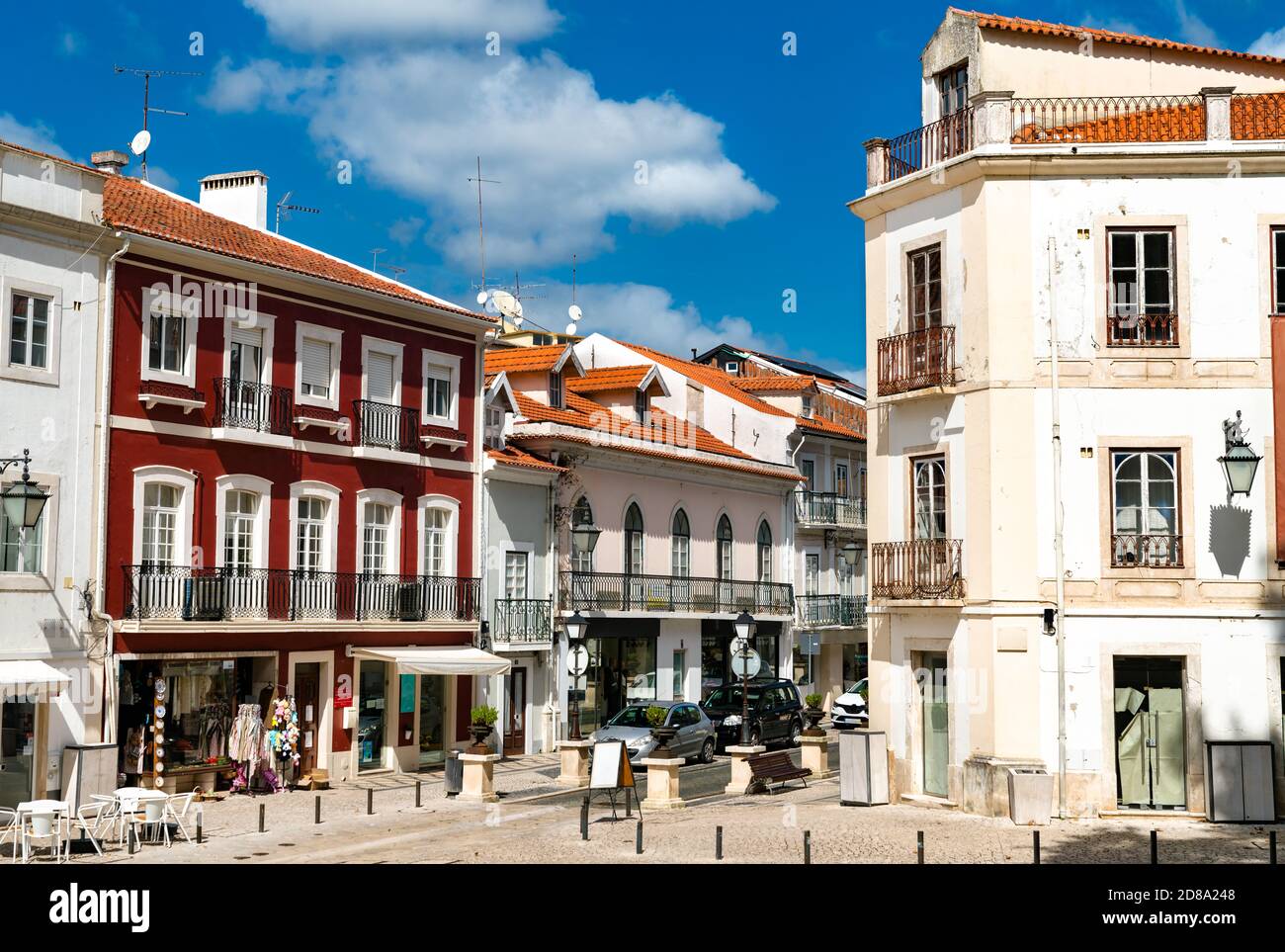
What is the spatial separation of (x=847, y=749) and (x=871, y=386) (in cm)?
596

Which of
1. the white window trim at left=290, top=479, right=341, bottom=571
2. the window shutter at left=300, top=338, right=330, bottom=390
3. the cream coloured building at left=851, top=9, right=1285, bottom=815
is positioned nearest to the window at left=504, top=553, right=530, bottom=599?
the white window trim at left=290, top=479, right=341, bottom=571

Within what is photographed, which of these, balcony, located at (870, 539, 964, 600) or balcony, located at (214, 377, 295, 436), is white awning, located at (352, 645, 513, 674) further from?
balcony, located at (870, 539, 964, 600)

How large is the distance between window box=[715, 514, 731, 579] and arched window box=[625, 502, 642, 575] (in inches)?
160

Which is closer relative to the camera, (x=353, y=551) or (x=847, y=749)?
(x=847, y=749)

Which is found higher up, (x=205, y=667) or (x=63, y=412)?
(x=63, y=412)

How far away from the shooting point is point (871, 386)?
2609 centimetres

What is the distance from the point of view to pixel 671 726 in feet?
106

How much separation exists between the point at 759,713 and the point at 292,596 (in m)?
11.7

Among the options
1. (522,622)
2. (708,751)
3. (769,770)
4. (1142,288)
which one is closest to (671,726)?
(708,751)

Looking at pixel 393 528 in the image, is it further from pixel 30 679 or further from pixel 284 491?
pixel 30 679

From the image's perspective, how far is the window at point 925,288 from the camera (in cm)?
2511
